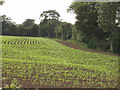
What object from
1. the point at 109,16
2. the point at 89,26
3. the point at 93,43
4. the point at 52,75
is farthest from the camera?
the point at 89,26

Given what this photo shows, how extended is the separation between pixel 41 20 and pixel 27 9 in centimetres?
114

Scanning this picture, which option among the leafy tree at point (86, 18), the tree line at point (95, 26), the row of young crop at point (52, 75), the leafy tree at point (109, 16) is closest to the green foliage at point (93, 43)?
the tree line at point (95, 26)

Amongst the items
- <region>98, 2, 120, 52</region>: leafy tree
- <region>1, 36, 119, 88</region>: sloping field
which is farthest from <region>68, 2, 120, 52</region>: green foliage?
<region>1, 36, 119, 88</region>: sloping field

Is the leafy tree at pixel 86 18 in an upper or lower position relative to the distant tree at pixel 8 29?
upper

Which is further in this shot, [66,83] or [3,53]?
[3,53]

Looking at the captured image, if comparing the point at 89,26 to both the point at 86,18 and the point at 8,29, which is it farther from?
the point at 8,29

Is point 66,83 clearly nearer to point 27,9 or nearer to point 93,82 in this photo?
point 93,82

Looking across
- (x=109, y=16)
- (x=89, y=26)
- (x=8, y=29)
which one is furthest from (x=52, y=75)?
(x=89, y=26)

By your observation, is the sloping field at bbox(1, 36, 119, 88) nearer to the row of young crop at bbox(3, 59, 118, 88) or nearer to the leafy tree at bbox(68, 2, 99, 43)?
the row of young crop at bbox(3, 59, 118, 88)

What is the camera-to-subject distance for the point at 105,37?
1105 centimetres

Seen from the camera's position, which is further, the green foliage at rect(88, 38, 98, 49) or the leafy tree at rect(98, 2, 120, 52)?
the green foliage at rect(88, 38, 98, 49)

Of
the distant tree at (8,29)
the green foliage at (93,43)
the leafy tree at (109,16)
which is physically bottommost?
the green foliage at (93,43)

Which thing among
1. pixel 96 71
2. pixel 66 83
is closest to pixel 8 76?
pixel 66 83

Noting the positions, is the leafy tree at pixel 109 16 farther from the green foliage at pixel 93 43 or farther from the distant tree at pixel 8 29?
the distant tree at pixel 8 29
